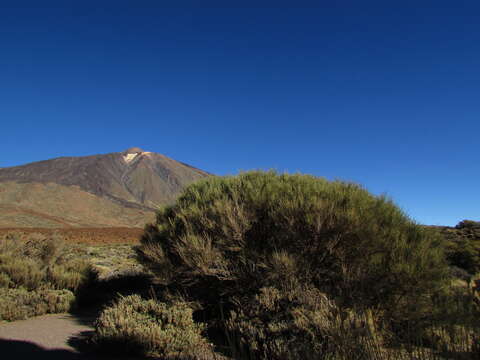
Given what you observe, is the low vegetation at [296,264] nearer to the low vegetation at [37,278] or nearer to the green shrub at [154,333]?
the green shrub at [154,333]

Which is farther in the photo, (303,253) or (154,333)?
(303,253)

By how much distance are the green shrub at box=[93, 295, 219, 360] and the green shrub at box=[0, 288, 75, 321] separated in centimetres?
277

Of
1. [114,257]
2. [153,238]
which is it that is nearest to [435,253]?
[153,238]

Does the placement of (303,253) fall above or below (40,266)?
above

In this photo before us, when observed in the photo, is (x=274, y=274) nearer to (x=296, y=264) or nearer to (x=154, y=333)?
(x=296, y=264)

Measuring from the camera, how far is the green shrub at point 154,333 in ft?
17.7

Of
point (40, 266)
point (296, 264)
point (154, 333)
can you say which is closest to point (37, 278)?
point (40, 266)

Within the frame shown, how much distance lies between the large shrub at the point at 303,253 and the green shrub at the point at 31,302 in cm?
303

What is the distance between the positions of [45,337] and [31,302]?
7.46 feet

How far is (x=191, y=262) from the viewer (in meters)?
6.39

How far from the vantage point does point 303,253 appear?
6.01m

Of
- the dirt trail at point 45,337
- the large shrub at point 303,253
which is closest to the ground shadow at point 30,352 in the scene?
the dirt trail at point 45,337

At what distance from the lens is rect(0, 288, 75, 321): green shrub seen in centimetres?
735

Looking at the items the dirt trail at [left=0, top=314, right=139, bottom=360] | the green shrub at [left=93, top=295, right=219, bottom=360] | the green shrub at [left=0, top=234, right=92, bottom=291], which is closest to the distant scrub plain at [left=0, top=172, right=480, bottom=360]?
the green shrub at [left=93, top=295, right=219, bottom=360]
